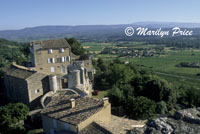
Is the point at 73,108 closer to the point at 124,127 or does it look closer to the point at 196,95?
the point at 124,127

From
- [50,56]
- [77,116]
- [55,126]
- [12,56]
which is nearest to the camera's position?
[77,116]

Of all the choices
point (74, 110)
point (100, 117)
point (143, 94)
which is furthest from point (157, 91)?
point (74, 110)

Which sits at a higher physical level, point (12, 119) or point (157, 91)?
point (12, 119)

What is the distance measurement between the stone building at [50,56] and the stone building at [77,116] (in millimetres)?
18237

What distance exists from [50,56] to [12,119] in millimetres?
17697

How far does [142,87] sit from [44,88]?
17454 mm

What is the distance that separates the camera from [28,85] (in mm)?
29219

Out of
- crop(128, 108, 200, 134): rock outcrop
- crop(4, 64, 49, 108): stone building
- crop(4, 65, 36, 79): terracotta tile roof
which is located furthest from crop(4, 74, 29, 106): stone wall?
crop(128, 108, 200, 134): rock outcrop

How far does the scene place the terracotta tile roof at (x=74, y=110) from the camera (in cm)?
1830

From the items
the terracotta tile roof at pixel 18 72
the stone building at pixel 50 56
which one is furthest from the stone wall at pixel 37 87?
the stone building at pixel 50 56

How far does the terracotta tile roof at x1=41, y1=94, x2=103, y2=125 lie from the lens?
60.0 ft

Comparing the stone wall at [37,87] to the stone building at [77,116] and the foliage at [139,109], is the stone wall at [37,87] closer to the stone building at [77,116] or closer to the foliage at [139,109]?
the stone building at [77,116]

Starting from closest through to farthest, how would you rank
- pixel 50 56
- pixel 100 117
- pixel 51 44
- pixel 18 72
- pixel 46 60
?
pixel 100 117
pixel 18 72
pixel 46 60
pixel 50 56
pixel 51 44

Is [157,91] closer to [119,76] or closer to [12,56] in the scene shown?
[119,76]
